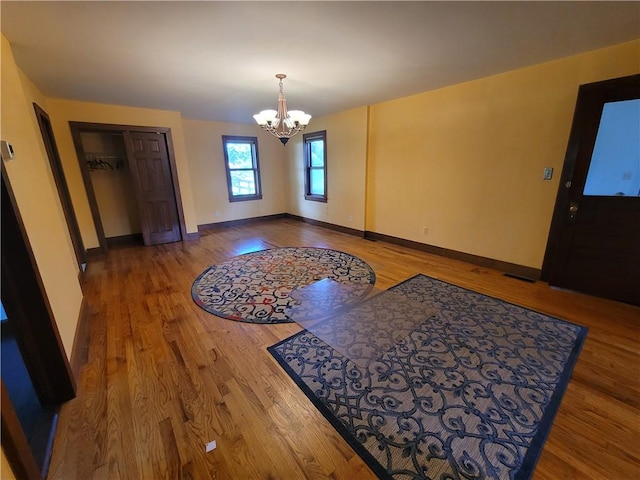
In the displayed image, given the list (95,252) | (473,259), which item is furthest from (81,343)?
(473,259)

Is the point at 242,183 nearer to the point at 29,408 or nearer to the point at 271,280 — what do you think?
the point at 271,280

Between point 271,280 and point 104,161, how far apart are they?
4001 millimetres

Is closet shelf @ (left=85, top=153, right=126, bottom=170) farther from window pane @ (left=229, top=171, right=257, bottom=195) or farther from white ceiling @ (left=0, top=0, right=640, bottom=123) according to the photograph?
window pane @ (left=229, top=171, right=257, bottom=195)

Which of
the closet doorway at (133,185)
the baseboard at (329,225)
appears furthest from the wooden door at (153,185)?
the baseboard at (329,225)

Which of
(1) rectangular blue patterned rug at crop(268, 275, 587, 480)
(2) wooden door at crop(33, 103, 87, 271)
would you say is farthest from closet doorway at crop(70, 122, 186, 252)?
(1) rectangular blue patterned rug at crop(268, 275, 587, 480)

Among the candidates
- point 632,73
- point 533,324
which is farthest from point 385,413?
point 632,73

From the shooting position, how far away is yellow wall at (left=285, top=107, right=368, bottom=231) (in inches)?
192

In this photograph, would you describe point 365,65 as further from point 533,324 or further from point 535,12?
point 533,324

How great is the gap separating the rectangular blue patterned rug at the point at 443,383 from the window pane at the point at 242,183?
481 centimetres

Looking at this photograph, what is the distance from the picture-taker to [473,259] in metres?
3.73

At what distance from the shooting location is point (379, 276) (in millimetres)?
3414

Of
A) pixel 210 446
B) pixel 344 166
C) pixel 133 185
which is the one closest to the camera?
pixel 210 446

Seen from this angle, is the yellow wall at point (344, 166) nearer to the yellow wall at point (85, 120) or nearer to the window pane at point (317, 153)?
the window pane at point (317, 153)

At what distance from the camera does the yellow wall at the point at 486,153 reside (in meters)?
2.77
